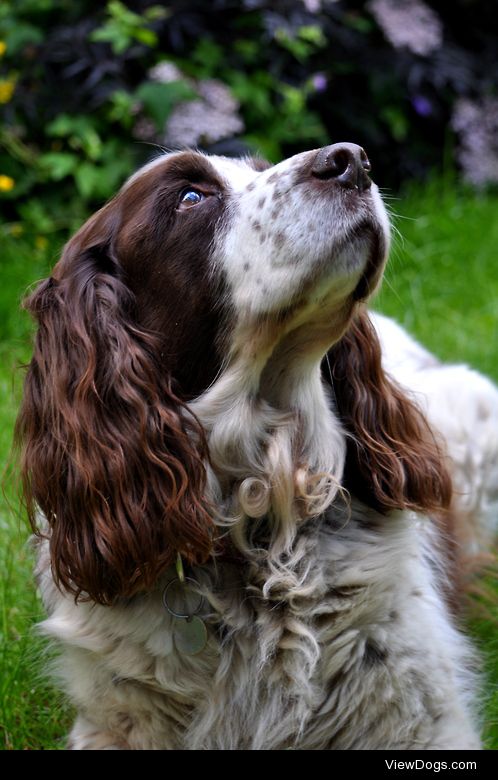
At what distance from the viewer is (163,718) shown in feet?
8.95

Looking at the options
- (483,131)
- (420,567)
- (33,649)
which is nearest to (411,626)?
(420,567)

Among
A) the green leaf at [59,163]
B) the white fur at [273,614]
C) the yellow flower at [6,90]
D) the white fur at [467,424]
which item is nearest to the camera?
the white fur at [273,614]

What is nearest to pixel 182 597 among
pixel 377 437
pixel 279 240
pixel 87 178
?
pixel 377 437

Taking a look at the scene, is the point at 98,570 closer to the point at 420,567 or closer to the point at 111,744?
the point at 111,744

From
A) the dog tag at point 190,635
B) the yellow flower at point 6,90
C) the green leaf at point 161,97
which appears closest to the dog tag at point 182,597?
the dog tag at point 190,635

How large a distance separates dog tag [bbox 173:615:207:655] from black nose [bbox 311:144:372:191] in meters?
1.08

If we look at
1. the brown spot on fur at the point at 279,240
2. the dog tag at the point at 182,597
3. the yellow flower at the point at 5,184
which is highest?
the brown spot on fur at the point at 279,240

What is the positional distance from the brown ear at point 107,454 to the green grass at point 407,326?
42cm

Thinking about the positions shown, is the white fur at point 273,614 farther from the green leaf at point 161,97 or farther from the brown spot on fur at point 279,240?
the green leaf at point 161,97

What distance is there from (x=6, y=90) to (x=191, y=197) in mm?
3814

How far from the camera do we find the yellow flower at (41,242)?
6285mm

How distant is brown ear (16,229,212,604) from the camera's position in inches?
104

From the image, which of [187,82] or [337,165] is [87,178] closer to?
[187,82]

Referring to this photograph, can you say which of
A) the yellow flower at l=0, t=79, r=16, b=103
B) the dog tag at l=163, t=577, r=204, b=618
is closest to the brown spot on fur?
the dog tag at l=163, t=577, r=204, b=618
